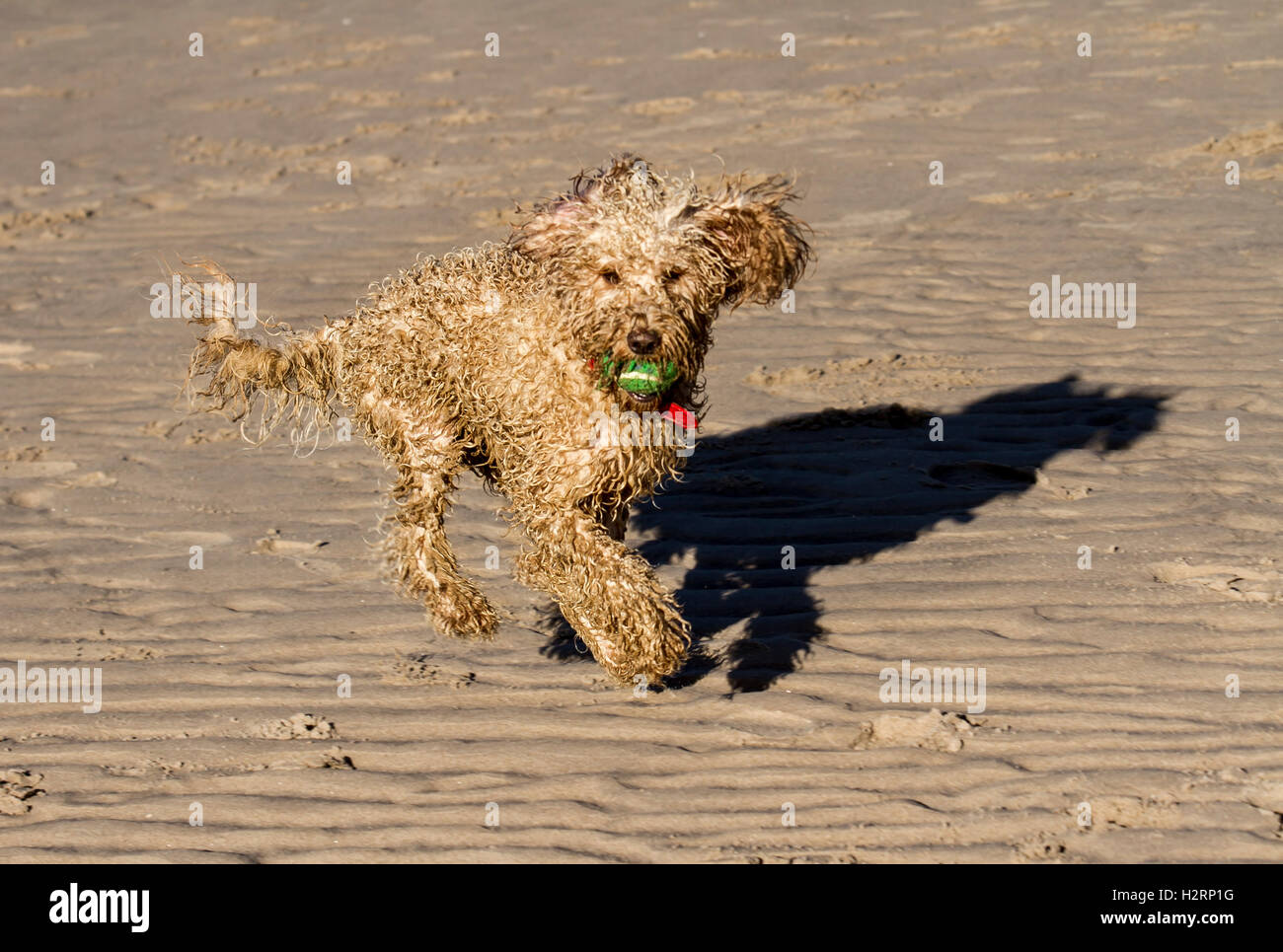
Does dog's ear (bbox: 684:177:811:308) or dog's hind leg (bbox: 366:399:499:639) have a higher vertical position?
dog's ear (bbox: 684:177:811:308)

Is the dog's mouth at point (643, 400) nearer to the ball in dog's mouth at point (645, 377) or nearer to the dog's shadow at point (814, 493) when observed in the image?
the ball in dog's mouth at point (645, 377)

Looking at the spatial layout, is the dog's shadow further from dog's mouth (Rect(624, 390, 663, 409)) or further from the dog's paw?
dog's mouth (Rect(624, 390, 663, 409))

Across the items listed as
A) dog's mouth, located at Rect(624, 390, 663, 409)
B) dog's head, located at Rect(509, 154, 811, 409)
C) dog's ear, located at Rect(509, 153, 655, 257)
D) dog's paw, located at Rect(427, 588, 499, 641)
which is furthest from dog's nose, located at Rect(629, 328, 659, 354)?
dog's paw, located at Rect(427, 588, 499, 641)

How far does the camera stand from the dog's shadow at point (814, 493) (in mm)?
5824

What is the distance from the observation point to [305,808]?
4.69 m

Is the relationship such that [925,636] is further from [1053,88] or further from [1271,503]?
[1053,88]

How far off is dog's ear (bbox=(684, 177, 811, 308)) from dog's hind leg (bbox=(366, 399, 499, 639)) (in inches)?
60.9

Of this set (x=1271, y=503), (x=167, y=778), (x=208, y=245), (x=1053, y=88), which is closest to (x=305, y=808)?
(x=167, y=778)

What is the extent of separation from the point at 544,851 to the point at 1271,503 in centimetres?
365

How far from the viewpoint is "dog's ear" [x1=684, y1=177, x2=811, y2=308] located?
4.71 metres

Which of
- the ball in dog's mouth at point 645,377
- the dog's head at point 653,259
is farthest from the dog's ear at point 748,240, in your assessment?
the ball in dog's mouth at point 645,377

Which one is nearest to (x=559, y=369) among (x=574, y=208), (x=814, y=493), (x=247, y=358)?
(x=574, y=208)

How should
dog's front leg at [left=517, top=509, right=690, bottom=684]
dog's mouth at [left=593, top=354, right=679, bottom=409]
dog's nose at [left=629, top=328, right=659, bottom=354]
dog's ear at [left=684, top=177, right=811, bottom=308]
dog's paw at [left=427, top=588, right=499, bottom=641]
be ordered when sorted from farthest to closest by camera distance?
1. dog's paw at [left=427, top=588, right=499, bottom=641]
2. dog's front leg at [left=517, top=509, right=690, bottom=684]
3. dog's ear at [left=684, top=177, right=811, bottom=308]
4. dog's mouth at [left=593, top=354, right=679, bottom=409]
5. dog's nose at [left=629, top=328, right=659, bottom=354]
